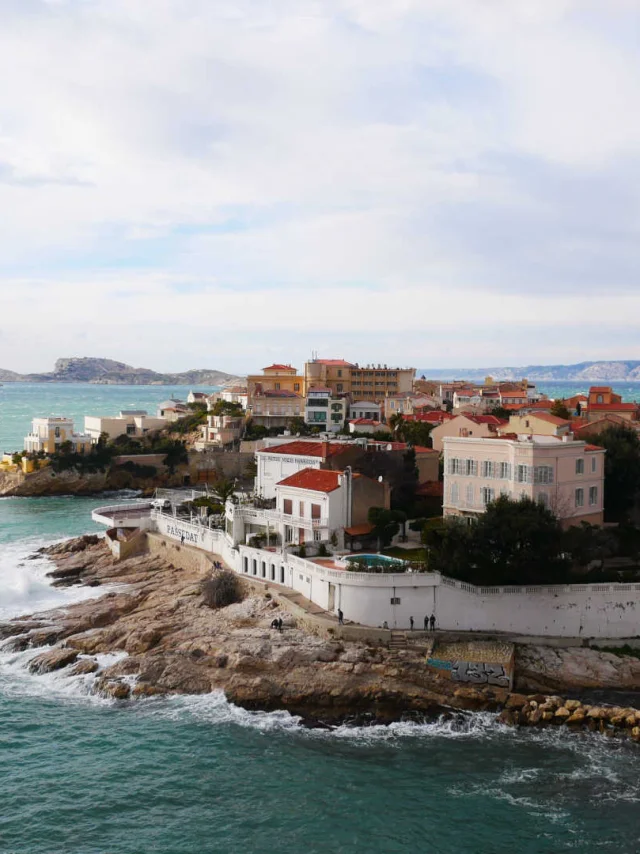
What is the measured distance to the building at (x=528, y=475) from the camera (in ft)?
123

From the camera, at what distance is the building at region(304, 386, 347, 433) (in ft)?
309

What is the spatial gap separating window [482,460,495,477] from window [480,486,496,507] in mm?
588

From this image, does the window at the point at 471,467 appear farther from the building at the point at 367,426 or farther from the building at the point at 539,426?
the building at the point at 367,426

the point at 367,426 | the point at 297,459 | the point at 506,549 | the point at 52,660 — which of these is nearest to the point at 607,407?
the point at 367,426

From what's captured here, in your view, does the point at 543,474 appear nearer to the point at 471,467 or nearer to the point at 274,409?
the point at 471,467

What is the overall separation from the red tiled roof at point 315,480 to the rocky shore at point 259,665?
5352 millimetres

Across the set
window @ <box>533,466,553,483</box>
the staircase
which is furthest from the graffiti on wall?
window @ <box>533,466,553,483</box>

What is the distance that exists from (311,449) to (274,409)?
52797 millimetres

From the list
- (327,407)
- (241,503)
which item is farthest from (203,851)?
(327,407)

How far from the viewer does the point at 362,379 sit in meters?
110

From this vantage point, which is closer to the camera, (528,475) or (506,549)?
(506,549)

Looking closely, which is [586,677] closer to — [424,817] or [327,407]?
[424,817]

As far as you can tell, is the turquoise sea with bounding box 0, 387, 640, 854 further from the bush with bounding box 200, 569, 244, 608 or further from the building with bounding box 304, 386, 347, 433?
the building with bounding box 304, 386, 347, 433

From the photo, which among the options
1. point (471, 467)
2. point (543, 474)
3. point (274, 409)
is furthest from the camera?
point (274, 409)
